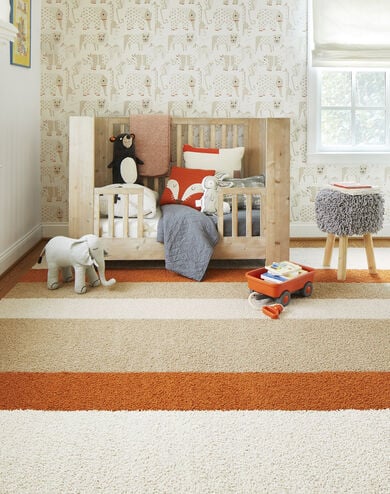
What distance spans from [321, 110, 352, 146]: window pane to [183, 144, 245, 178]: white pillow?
837 mm

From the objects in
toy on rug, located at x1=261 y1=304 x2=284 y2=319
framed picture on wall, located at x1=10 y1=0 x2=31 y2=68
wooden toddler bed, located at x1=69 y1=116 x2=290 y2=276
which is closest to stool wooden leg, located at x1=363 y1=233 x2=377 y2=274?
wooden toddler bed, located at x1=69 y1=116 x2=290 y2=276

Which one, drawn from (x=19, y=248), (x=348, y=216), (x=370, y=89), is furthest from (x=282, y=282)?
(x=370, y=89)

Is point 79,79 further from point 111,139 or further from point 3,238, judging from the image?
point 3,238

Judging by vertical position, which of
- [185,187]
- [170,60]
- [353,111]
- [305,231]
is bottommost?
[305,231]

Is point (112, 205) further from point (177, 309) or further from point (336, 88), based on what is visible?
point (336, 88)

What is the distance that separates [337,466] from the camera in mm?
1248

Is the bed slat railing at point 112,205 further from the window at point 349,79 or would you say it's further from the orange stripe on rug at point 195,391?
the window at point 349,79

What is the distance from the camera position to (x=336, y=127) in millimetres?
4086

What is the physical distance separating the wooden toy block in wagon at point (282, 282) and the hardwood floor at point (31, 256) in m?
1.22

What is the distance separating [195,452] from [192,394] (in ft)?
0.99

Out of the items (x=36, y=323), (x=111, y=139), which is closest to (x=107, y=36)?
→ (x=111, y=139)

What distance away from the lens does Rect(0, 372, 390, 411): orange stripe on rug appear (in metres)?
1.53

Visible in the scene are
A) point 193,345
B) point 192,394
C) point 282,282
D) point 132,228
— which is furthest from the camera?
point 132,228

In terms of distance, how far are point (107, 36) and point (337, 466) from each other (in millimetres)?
3462
